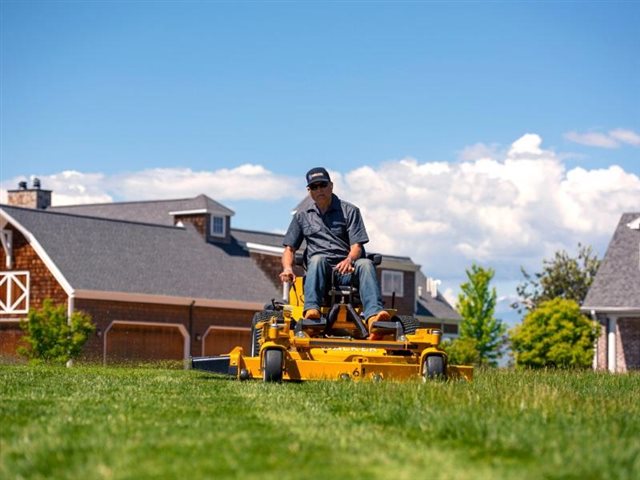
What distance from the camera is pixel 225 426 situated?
337 inches

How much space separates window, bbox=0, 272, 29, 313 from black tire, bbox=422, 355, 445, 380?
36445 millimetres

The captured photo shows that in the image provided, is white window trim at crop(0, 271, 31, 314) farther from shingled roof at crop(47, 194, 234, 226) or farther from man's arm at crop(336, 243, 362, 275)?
man's arm at crop(336, 243, 362, 275)

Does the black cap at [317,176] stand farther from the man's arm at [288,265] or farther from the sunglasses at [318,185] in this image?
the man's arm at [288,265]

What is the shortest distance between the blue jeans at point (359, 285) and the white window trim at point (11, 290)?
35.1m

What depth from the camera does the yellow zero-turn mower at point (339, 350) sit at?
13.8m

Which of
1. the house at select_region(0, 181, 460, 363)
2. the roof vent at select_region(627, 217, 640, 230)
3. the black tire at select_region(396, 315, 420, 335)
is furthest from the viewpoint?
the house at select_region(0, 181, 460, 363)

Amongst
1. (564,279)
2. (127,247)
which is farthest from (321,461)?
(564,279)

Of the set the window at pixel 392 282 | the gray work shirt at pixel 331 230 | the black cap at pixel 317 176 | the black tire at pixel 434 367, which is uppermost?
the window at pixel 392 282

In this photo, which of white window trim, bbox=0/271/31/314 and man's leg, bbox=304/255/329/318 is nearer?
man's leg, bbox=304/255/329/318

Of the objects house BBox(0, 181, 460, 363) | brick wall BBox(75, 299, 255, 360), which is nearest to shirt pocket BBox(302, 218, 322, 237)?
house BBox(0, 181, 460, 363)

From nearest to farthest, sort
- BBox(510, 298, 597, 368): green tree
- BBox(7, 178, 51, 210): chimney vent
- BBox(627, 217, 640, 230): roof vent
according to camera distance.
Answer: BBox(510, 298, 597, 368): green tree, BBox(627, 217, 640, 230): roof vent, BBox(7, 178, 51, 210): chimney vent

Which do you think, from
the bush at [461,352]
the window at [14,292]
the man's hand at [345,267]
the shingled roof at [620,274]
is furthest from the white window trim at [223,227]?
the man's hand at [345,267]

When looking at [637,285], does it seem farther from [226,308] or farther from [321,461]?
[321,461]

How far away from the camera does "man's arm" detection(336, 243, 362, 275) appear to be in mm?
14938
